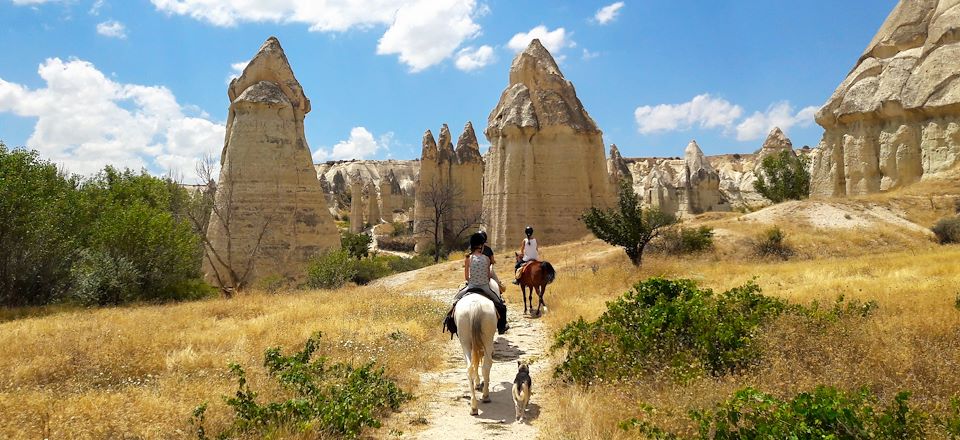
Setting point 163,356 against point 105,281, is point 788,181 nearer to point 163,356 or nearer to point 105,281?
point 105,281

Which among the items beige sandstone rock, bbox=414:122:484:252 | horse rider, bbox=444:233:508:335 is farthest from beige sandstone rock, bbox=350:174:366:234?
horse rider, bbox=444:233:508:335

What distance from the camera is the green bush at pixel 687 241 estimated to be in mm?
19875

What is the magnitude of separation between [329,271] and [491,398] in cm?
1327

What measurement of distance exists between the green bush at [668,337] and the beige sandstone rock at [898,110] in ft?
79.6

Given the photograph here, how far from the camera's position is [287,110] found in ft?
66.7

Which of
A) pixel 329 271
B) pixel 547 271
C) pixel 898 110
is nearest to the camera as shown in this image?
pixel 547 271

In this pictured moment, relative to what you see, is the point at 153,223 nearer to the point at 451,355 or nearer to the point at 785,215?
the point at 451,355

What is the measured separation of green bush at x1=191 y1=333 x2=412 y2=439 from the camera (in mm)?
4172

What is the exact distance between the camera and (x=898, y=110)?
84.2 feet

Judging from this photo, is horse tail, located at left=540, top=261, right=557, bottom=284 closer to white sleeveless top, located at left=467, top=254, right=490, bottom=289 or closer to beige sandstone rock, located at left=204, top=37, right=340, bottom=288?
white sleeveless top, located at left=467, top=254, right=490, bottom=289

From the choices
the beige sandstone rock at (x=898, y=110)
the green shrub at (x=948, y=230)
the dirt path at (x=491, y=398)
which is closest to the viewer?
the dirt path at (x=491, y=398)

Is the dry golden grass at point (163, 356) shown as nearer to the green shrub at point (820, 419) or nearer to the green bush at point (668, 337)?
the green bush at point (668, 337)

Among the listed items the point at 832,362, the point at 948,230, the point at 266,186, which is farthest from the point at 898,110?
the point at 266,186

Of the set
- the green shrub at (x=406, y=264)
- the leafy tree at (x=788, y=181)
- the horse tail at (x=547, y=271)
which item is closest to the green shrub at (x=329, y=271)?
the horse tail at (x=547, y=271)
